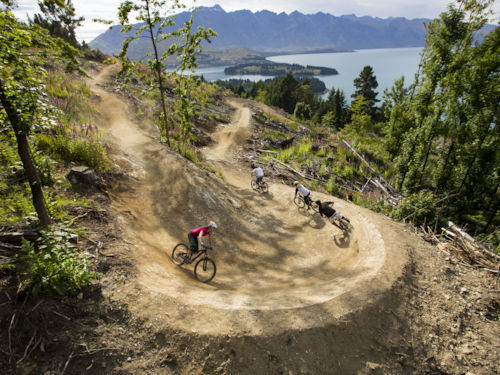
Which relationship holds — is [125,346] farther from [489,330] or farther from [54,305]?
[489,330]

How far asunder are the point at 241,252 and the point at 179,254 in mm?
3534

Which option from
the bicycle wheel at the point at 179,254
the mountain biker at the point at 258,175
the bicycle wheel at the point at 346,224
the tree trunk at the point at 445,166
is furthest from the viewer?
the tree trunk at the point at 445,166

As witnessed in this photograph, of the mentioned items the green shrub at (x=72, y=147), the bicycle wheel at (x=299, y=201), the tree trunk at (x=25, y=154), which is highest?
the tree trunk at (x=25, y=154)

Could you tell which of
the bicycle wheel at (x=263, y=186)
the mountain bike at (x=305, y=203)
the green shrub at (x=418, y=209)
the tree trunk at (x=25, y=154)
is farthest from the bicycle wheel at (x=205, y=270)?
the green shrub at (x=418, y=209)

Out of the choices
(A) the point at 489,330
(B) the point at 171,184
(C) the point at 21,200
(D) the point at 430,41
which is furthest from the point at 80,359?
(D) the point at 430,41

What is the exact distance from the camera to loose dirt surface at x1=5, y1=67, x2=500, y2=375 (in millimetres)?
5914

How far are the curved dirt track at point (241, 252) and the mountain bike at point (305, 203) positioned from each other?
443 mm

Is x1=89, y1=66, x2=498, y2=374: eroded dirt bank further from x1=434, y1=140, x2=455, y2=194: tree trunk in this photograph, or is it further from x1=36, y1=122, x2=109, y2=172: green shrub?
x1=434, y1=140, x2=455, y2=194: tree trunk

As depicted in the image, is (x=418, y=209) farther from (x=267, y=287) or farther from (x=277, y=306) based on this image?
(x=277, y=306)

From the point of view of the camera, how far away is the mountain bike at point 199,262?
30.9 feet

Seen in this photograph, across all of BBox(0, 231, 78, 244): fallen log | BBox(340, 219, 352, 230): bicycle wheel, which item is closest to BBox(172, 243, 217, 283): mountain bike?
BBox(0, 231, 78, 244): fallen log

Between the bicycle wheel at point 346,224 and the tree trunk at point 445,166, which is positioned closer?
the bicycle wheel at point 346,224

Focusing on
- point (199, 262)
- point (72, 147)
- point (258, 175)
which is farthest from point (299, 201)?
point (72, 147)

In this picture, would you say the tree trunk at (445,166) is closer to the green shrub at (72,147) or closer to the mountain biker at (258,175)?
the mountain biker at (258,175)
